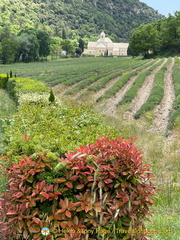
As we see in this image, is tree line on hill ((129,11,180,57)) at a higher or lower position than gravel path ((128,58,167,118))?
higher

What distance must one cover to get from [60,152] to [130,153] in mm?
1028

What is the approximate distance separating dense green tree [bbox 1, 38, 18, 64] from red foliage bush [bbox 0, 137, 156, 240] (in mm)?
71758

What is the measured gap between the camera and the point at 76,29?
199 meters

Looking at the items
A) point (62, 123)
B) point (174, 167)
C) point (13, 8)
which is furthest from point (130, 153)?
point (13, 8)

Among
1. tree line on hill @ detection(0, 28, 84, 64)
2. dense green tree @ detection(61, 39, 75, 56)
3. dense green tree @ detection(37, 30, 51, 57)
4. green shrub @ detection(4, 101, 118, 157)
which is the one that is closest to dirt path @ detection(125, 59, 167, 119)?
green shrub @ detection(4, 101, 118, 157)

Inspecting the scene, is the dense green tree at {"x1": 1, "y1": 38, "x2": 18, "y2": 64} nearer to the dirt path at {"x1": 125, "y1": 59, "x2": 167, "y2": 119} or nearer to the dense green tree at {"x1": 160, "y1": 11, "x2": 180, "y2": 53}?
the dense green tree at {"x1": 160, "y1": 11, "x2": 180, "y2": 53}

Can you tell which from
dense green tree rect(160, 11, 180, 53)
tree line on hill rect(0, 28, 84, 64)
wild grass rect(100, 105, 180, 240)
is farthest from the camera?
tree line on hill rect(0, 28, 84, 64)

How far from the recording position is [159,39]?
7231cm

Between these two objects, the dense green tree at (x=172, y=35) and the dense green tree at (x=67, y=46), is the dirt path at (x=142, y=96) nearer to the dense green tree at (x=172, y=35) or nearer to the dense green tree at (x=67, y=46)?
the dense green tree at (x=172, y=35)

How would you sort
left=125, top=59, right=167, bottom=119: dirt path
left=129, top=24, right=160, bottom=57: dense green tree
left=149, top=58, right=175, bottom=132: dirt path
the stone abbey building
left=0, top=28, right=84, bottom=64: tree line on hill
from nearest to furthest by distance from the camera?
left=149, top=58, right=175, bottom=132: dirt path, left=125, top=59, right=167, bottom=119: dirt path, left=129, top=24, right=160, bottom=57: dense green tree, left=0, top=28, right=84, bottom=64: tree line on hill, the stone abbey building

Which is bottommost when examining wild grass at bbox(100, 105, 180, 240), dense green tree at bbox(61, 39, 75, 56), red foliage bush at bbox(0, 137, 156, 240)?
wild grass at bbox(100, 105, 180, 240)

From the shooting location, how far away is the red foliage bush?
264 cm

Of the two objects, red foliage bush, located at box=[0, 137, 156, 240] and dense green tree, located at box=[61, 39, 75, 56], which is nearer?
red foliage bush, located at box=[0, 137, 156, 240]

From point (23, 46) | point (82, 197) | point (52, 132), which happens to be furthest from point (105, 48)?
point (82, 197)
